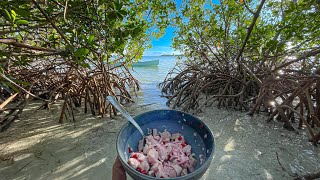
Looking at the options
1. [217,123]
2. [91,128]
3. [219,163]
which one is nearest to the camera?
[219,163]

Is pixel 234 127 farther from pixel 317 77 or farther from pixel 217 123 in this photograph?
pixel 317 77

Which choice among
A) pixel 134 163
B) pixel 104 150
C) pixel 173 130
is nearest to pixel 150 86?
pixel 104 150

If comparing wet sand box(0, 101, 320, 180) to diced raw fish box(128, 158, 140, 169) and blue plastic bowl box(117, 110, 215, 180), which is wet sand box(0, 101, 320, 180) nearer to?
blue plastic bowl box(117, 110, 215, 180)

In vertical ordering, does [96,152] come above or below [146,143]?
below

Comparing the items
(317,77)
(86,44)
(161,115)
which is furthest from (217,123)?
(86,44)

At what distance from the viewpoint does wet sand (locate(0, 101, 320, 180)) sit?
4.38 ft

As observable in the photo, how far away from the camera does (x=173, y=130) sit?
3.65 ft

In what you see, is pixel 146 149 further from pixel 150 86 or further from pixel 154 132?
pixel 150 86

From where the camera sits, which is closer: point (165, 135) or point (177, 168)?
point (177, 168)

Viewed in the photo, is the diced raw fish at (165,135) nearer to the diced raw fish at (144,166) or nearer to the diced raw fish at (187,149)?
the diced raw fish at (187,149)

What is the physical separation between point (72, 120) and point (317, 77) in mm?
2507

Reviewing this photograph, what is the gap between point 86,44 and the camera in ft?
4.28

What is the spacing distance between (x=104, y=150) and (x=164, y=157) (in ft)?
3.05

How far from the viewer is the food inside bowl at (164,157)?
81 centimetres
